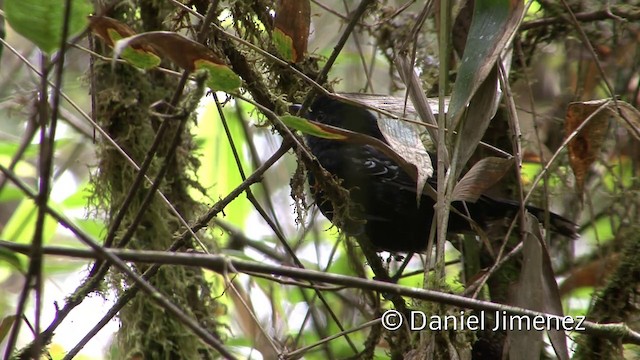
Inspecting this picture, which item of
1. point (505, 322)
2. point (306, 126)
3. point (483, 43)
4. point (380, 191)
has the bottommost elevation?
point (505, 322)

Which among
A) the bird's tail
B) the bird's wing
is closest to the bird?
the bird's wing

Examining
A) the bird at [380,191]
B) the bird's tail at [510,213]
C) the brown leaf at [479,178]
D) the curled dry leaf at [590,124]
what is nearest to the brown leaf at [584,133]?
the curled dry leaf at [590,124]

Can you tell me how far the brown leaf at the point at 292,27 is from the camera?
1.97 metres

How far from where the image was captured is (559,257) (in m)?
3.76

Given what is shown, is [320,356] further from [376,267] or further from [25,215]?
[25,215]

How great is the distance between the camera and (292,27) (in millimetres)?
2004

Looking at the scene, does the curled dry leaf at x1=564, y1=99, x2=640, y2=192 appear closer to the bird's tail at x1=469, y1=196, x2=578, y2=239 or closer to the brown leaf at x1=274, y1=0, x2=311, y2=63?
the bird's tail at x1=469, y1=196, x2=578, y2=239

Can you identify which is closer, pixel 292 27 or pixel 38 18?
pixel 38 18

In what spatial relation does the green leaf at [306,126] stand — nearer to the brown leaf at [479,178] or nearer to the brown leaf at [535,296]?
the brown leaf at [479,178]

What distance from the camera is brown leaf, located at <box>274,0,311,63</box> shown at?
1.97m

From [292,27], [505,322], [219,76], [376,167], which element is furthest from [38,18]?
[376,167]

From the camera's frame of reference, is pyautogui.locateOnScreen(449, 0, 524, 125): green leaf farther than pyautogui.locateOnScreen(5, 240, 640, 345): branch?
Yes

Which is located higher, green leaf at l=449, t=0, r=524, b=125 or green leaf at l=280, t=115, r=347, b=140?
green leaf at l=449, t=0, r=524, b=125

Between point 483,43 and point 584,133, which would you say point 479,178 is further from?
point 584,133
